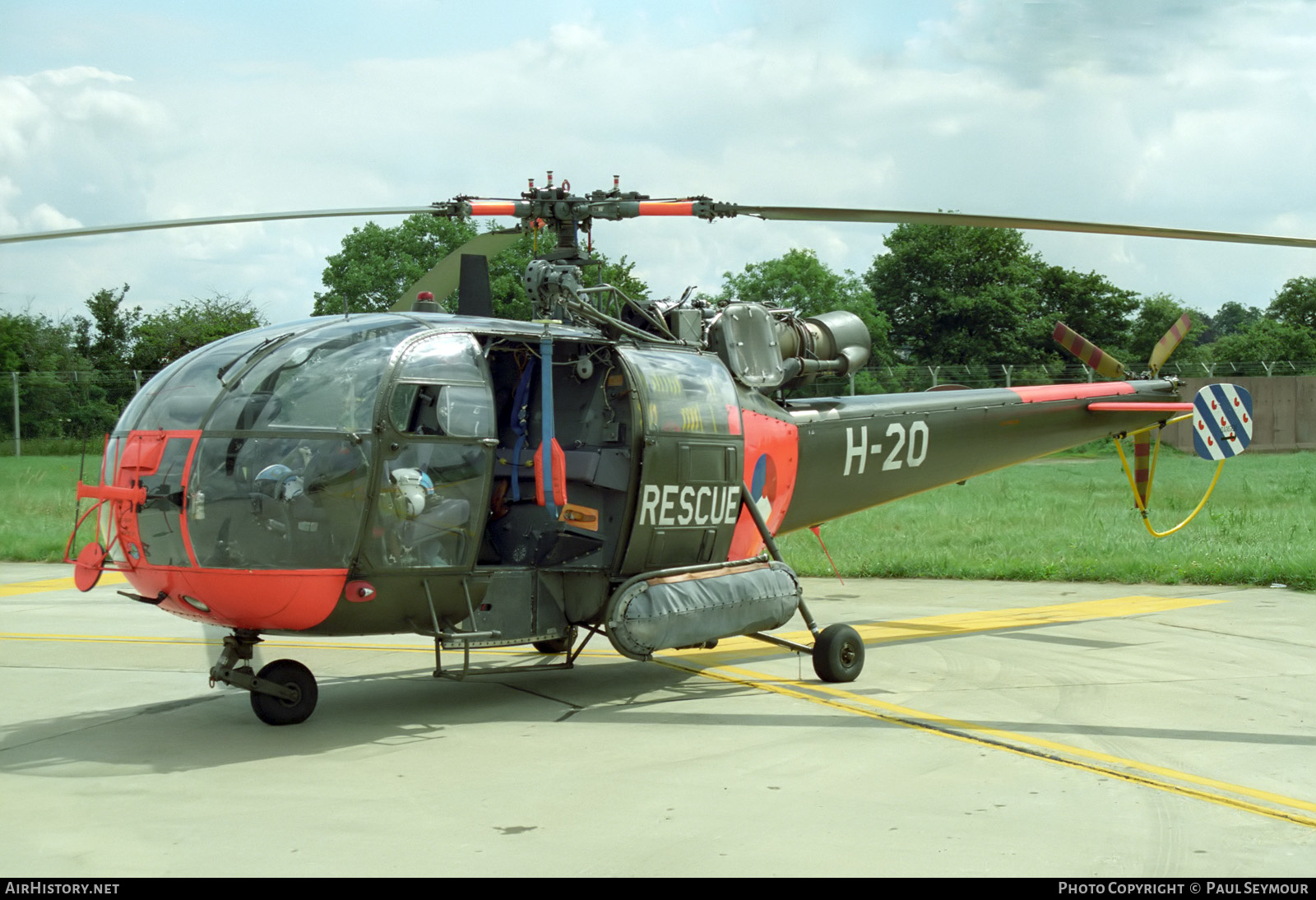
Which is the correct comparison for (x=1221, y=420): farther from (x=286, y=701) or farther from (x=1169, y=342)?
(x=286, y=701)

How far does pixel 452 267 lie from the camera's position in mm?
8906

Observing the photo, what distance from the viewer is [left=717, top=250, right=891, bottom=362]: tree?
5709 centimetres

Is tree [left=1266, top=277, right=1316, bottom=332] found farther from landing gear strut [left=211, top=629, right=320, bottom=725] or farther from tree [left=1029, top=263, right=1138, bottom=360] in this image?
landing gear strut [left=211, top=629, right=320, bottom=725]

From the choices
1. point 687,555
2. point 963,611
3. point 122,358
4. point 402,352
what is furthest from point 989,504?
point 122,358

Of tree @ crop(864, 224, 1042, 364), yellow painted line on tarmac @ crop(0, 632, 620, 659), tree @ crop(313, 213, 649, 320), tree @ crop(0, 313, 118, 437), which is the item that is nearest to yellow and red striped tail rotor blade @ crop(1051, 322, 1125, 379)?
yellow painted line on tarmac @ crop(0, 632, 620, 659)

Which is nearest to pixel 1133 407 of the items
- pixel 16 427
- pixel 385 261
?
pixel 16 427

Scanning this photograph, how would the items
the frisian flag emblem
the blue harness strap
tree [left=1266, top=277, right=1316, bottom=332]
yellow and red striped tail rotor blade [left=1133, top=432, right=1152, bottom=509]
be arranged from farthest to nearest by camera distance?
tree [left=1266, top=277, right=1316, bottom=332], yellow and red striped tail rotor blade [left=1133, top=432, right=1152, bottom=509], the frisian flag emblem, the blue harness strap

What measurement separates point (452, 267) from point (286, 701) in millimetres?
3469

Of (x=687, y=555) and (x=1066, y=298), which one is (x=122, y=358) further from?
(x=1066, y=298)

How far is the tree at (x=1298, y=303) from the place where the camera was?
6906 centimetres

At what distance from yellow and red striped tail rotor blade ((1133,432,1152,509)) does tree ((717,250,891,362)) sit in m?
43.5

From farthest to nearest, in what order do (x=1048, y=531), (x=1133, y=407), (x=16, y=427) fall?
(x=16, y=427), (x=1048, y=531), (x=1133, y=407)

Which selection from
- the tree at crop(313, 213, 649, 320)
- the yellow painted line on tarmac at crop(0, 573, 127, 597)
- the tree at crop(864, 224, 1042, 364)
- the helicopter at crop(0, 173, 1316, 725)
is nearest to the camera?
the helicopter at crop(0, 173, 1316, 725)

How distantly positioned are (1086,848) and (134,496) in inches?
201
